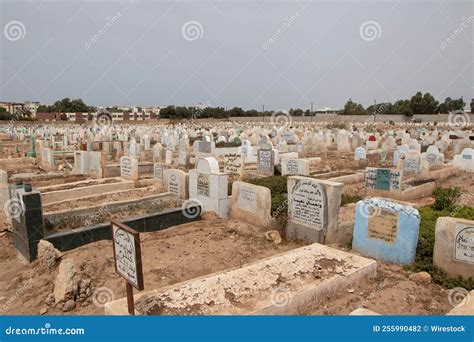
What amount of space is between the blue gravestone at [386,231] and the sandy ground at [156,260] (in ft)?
4.02

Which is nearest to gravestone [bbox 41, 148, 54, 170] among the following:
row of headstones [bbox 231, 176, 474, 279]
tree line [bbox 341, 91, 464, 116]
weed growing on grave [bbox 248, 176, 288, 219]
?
weed growing on grave [bbox 248, 176, 288, 219]

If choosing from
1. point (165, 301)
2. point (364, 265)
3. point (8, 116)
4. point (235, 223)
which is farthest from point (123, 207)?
point (8, 116)

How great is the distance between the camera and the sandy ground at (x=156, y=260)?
5.08 metres

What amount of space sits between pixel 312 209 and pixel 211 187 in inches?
106

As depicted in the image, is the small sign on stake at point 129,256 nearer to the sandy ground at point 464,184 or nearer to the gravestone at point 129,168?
the gravestone at point 129,168

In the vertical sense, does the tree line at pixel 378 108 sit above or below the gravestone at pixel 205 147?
above

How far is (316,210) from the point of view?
6.59m

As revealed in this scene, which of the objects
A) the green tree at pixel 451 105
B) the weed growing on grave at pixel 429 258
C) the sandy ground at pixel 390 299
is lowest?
the sandy ground at pixel 390 299

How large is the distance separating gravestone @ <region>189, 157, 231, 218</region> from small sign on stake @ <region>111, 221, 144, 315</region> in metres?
4.88

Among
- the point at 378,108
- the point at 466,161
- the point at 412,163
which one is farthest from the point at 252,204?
the point at 378,108

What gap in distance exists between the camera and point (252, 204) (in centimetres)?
770

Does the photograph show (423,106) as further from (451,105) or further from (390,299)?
(390,299)

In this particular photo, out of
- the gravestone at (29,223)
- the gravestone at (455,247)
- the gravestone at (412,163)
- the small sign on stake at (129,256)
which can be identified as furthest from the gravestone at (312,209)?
the gravestone at (412,163)

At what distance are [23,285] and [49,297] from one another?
0.84m
